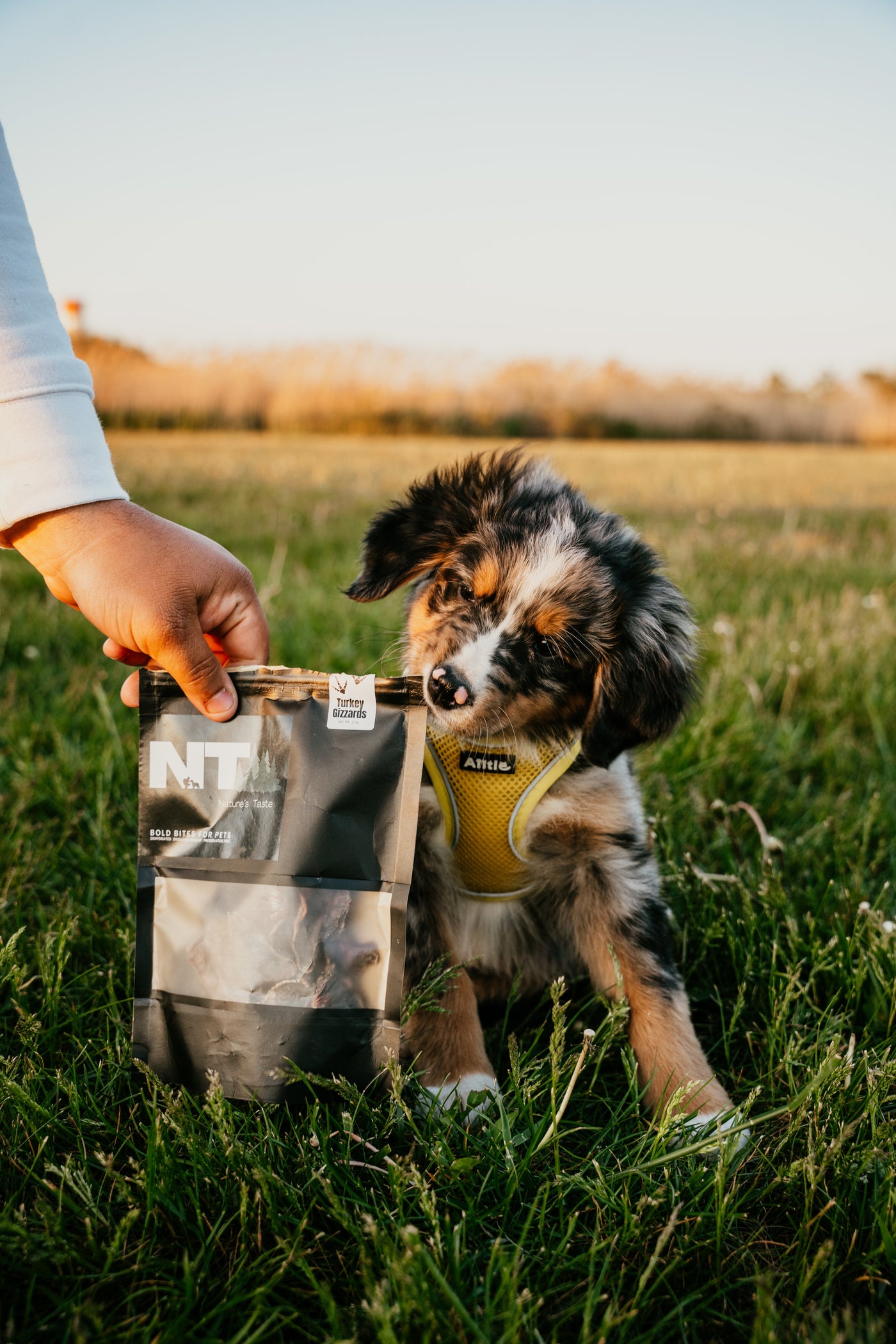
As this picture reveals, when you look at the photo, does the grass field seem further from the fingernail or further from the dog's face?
the fingernail

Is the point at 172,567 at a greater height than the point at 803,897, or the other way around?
the point at 172,567

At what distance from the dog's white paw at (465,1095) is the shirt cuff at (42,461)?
1.35 metres

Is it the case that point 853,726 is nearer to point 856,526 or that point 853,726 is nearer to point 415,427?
point 856,526

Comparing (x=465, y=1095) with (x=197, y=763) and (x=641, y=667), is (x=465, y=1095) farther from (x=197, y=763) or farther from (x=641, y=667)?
(x=641, y=667)

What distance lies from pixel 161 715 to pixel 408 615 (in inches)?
41.9

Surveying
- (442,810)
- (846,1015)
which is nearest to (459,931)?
(442,810)

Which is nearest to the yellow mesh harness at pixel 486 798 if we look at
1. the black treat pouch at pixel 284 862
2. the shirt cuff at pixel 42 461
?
the black treat pouch at pixel 284 862

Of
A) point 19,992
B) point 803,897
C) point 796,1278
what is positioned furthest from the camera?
point 803,897

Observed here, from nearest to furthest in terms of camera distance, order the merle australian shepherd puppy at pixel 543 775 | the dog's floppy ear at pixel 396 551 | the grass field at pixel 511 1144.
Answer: the grass field at pixel 511 1144, the merle australian shepherd puppy at pixel 543 775, the dog's floppy ear at pixel 396 551

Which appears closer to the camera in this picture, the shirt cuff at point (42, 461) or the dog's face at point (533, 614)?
the shirt cuff at point (42, 461)

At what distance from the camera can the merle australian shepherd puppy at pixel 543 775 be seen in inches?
80.5

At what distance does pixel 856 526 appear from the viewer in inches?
360

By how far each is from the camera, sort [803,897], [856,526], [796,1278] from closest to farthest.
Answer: [796,1278]
[803,897]
[856,526]

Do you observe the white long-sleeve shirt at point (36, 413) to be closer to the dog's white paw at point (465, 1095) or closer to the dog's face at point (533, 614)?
the dog's face at point (533, 614)
